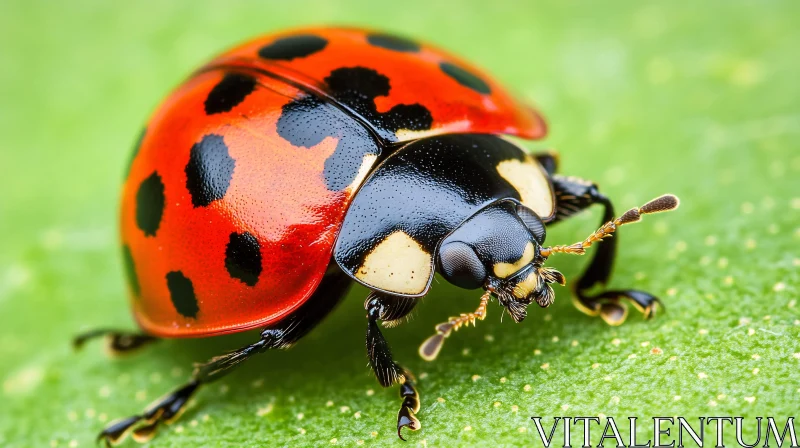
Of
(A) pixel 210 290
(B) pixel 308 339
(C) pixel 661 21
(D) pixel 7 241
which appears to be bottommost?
(B) pixel 308 339

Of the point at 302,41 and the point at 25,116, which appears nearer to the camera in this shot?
the point at 302,41

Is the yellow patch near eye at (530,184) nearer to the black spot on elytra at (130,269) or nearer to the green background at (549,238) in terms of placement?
the green background at (549,238)

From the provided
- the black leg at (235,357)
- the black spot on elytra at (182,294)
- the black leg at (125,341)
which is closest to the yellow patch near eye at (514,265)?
the black leg at (235,357)

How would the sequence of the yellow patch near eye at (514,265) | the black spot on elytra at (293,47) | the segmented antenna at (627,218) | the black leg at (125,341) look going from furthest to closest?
the black leg at (125,341) < the black spot on elytra at (293,47) < the segmented antenna at (627,218) < the yellow patch near eye at (514,265)

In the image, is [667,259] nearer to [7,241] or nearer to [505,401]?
[505,401]

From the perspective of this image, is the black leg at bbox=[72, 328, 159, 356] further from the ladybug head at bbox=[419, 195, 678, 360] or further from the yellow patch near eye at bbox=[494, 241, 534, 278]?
the yellow patch near eye at bbox=[494, 241, 534, 278]

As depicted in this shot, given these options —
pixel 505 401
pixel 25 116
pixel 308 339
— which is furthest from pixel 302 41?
pixel 25 116
